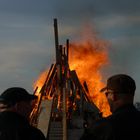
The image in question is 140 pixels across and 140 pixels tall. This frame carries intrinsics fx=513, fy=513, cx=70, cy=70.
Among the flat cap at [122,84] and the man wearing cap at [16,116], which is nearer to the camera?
the flat cap at [122,84]

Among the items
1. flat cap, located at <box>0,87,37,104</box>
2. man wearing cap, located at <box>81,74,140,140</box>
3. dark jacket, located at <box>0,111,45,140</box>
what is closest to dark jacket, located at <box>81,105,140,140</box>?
man wearing cap, located at <box>81,74,140,140</box>

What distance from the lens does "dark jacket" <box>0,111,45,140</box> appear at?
5.49 meters

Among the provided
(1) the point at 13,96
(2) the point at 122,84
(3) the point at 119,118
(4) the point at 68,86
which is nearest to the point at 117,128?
(3) the point at 119,118

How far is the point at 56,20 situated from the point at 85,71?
407cm

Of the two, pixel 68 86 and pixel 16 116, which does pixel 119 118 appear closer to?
pixel 16 116

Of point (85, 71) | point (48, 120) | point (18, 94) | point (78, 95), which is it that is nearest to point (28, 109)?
point (18, 94)

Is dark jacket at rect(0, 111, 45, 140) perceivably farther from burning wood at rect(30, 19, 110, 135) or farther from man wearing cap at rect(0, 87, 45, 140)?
burning wood at rect(30, 19, 110, 135)

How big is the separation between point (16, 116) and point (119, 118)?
127 centimetres

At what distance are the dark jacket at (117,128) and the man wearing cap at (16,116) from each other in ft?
2.73

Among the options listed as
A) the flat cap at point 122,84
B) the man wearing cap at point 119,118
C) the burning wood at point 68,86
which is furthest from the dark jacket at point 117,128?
the burning wood at point 68,86

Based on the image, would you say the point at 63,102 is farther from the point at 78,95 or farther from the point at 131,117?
the point at 131,117

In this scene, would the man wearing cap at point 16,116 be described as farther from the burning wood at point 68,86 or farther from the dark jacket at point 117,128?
the burning wood at point 68,86

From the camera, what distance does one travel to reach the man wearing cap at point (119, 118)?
484 cm

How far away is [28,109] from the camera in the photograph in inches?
225
